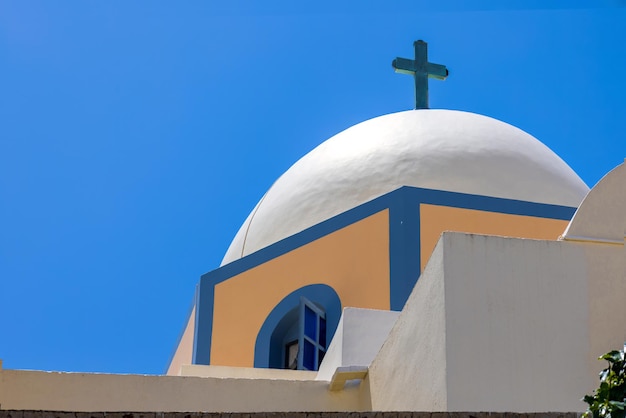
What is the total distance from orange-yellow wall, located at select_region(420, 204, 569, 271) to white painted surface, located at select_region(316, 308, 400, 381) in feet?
4.96

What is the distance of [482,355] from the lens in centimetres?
667

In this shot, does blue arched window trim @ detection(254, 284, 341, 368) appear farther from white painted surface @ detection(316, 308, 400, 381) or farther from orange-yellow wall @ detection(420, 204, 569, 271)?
white painted surface @ detection(316, 308, 400, 381)

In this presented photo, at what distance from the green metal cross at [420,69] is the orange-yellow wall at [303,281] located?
3596 millimetres

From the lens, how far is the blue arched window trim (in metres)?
10.6

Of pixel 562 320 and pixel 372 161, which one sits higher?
pixel 372 161

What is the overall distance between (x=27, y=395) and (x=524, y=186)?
19.4 ft

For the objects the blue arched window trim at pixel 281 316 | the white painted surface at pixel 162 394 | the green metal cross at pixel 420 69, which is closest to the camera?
the white painted surface at pixel 162 394

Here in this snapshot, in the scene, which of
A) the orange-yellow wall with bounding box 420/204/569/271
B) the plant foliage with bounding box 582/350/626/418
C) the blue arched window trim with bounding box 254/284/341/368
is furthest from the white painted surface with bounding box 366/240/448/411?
the blue arched window trim with bounding box 254/284/341/368

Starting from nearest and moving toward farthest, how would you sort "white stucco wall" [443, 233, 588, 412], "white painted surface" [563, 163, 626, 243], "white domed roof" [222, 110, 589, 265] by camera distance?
"white stucco wall" [443, 233, 588, 412] < "white painted surface" [563, 163, 626, 243] < "white domed roof" [222, 110, 589, 265]

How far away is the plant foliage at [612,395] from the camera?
4379mm

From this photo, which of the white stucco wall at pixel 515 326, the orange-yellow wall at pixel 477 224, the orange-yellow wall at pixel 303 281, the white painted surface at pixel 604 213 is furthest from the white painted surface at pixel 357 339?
the white painted surface at pixel 604 213

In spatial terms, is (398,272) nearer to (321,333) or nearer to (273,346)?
(321,333)

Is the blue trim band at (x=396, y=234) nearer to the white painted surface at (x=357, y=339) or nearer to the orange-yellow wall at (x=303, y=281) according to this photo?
the orange-yellow wall at (x=303, y=281)

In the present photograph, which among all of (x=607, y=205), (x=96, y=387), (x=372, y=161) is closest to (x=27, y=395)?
(x=96, y=387)
